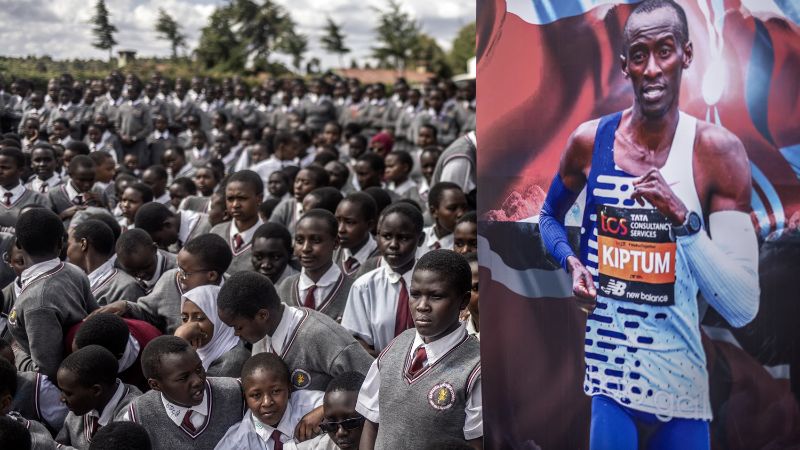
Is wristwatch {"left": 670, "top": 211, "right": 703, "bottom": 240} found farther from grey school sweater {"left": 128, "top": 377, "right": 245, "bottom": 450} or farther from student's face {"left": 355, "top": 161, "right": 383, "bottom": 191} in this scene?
student's face {"left": 355, "top": 161, "right": 383, "bottom": 191}

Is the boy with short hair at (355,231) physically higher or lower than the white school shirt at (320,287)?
Answer: higher

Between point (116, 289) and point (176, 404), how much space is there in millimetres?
1503

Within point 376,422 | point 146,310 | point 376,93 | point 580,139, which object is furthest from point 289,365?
point 376,93

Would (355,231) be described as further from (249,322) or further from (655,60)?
(655,60)

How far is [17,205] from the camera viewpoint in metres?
6.27

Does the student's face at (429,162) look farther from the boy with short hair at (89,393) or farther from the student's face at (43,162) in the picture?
the boy with short hair at (89,393)

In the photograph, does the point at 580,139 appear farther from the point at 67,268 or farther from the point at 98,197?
the point at 98,197

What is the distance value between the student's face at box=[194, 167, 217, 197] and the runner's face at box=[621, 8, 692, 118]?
239 inches

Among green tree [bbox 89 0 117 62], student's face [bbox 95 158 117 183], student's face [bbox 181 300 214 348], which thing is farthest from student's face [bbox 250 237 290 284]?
green tree [bbox 89 0 117 62]

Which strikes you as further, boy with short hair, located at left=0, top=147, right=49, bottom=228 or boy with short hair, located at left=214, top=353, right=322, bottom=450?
boy with short hair, located at left=0, top=147, right=49, bottom=228

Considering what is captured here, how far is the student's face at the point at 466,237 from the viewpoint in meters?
4.45

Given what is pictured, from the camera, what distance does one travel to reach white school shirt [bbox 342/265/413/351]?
3.89m

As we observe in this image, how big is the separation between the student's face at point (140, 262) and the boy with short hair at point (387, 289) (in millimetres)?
1315

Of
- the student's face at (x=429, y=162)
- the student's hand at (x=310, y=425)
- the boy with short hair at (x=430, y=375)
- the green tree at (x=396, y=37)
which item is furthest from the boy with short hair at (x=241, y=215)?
the green tree at (x=396, y=37)
